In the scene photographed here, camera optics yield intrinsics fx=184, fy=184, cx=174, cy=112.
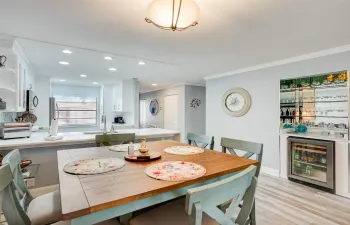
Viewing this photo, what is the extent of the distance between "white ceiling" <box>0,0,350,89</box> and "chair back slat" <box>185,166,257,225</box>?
1.54 m

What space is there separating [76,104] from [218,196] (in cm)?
689

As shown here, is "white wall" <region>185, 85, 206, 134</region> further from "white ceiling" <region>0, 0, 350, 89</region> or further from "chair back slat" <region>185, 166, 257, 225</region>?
"chair back slat" <region>185, 166, 257, 225</region>

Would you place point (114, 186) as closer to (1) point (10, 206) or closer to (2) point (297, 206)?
(1) point (10, 206)

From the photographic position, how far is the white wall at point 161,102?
21.2 feet

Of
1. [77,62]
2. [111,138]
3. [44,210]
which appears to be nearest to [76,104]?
[77,62]

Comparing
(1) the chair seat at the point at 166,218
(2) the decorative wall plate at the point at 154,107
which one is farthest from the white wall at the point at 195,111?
(1) the chair seat at the point at 166,218

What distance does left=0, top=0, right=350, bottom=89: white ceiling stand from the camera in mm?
1763

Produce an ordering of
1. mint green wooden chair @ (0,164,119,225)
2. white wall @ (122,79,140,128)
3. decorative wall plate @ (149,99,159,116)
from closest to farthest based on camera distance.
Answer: mint green wooden chair @ (0,164,119,225) → white wall @ (122,79,140,128) → decorative wall plate @ (149,99,159,116)

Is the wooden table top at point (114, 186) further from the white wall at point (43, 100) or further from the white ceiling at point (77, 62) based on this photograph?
the white wall at point (43, 100)

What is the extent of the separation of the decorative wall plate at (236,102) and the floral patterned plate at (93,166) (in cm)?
345

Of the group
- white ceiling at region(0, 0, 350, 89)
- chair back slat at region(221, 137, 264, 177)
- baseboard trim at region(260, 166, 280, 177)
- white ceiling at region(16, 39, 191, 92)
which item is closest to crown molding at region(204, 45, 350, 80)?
white ceiling at region(0, 0, 350, 89)

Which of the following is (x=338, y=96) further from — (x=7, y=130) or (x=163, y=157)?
(x=7, y=130)

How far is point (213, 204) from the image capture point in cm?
85

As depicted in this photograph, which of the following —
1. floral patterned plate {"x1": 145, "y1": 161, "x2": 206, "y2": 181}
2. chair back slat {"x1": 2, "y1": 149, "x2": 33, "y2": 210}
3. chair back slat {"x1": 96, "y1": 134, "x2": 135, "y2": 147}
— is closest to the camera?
floral patterned plate {"x1": 145, "y1": 161, "x2": 206, "y2": 181}
